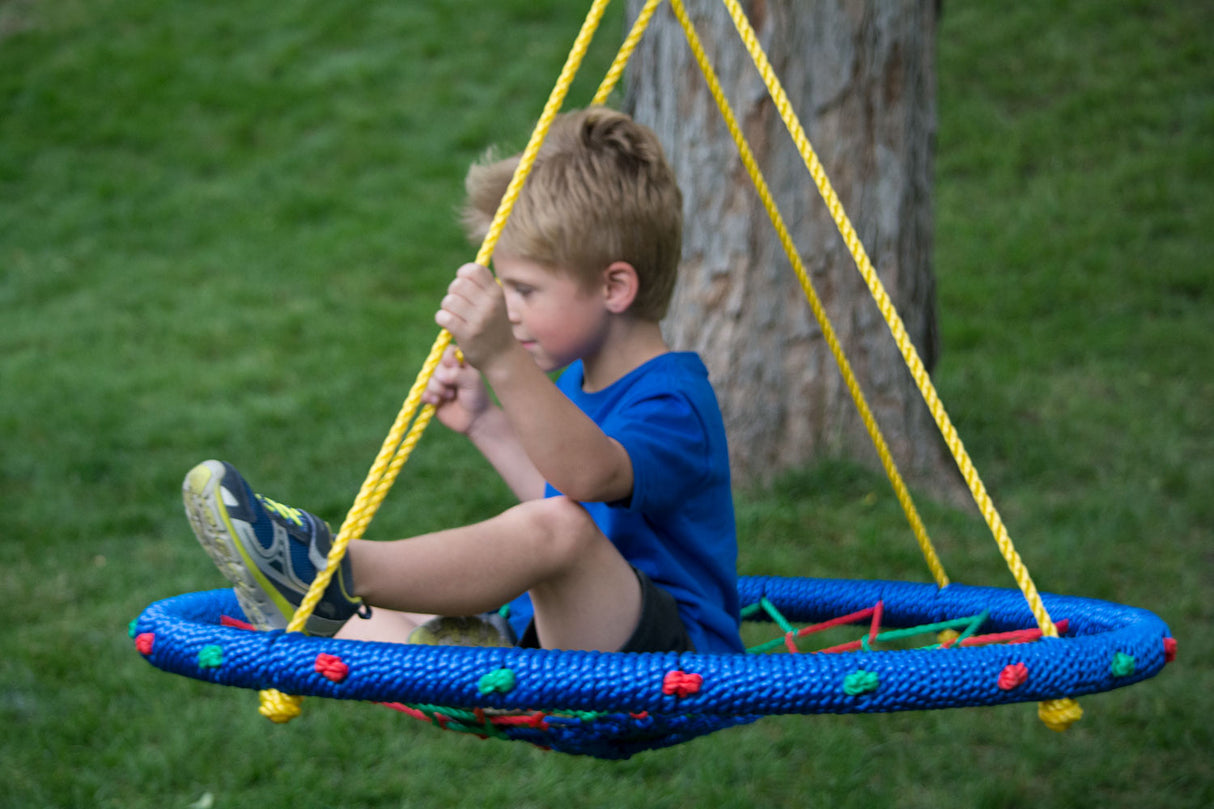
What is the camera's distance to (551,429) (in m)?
1.89

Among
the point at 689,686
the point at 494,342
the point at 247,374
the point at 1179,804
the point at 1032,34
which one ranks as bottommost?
the point at 1179,804

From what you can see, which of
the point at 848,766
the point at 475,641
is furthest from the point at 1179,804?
the point at 475,641

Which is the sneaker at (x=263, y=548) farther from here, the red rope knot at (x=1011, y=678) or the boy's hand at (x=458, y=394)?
the red rope knot at (x=1011, y=678)

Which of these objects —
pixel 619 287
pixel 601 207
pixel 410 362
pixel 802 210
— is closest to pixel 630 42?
pixel 601 207

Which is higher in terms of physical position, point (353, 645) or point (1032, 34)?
point (1032, 34)

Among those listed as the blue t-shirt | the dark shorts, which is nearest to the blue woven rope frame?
the dark shorts

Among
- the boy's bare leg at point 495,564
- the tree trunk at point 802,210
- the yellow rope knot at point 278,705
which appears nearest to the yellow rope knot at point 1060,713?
the boy's bare leg at point 495,564

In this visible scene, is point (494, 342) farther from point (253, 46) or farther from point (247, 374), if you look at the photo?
point (253, 46)

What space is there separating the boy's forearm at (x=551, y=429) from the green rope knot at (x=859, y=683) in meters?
0.49

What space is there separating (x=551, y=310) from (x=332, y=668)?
32.5 inches

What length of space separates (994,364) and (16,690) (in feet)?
13.9

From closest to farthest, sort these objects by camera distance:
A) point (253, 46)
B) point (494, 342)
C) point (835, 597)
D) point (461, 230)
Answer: point (494, 342), point (835, 597), point (461, 230), point (253, 46)

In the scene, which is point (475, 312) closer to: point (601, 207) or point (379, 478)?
point (379, 478)

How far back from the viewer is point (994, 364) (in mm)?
5633
